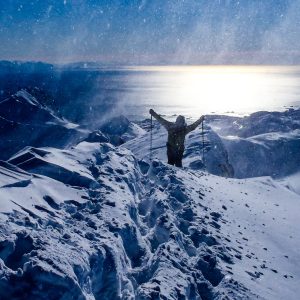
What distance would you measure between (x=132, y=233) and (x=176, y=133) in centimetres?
751

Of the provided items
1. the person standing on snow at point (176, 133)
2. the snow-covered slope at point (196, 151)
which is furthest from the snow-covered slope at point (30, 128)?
the person standing on snow at point (176, 133)

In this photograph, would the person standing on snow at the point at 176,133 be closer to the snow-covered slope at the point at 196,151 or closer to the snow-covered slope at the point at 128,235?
the snow-covered slope at the point at 128,235

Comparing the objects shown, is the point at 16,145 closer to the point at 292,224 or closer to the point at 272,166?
the point at 272,166

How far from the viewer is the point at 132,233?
6535mm

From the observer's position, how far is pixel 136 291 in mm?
5090

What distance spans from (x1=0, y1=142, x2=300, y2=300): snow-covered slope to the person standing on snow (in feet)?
8.73

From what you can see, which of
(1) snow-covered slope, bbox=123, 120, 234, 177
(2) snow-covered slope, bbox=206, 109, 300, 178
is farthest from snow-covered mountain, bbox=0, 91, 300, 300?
(2) snow-covered slope, bbox=206, 109, 300, 178

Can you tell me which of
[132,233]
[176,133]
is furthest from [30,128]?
[132,233]

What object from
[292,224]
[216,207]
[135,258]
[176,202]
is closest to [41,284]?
[135,258]

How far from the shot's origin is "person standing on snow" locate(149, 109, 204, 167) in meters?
13.6

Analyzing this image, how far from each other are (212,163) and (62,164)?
17063 millimetres

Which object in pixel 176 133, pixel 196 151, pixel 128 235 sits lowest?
pixel 128 235

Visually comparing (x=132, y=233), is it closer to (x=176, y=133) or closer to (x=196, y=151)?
(x=176, y=133)

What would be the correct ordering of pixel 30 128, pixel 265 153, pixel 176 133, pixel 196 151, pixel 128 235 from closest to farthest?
1. pixel 128 235
2. pixel 176 133
3. pixel 196 151
4. pixel 265 153
5. pixel 30 128
